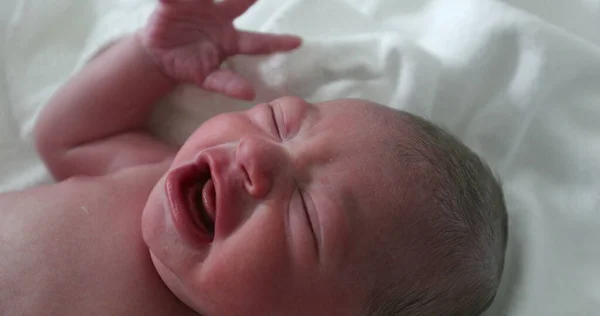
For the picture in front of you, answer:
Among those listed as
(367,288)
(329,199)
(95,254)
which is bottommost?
(95,254)

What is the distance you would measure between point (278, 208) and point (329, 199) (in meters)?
0.08

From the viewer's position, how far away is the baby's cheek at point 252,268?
0.82 metres

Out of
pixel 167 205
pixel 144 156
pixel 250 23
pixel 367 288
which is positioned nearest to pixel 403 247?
pixel 367 288

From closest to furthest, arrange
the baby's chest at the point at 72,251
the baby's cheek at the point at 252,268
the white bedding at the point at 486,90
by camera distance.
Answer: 1. the baby's cheek at the point at 252,268
2. the baby's chest at the point at 72,251
3. the white bedding at the point at 486,90

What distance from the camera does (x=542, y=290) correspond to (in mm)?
1079

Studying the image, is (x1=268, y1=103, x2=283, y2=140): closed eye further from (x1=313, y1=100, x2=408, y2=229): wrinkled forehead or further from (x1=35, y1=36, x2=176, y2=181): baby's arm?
(x1=35, y1=36, x2=176, y2=181): baby's arm

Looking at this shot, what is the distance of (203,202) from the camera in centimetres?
88

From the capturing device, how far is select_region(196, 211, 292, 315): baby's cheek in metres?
0.82

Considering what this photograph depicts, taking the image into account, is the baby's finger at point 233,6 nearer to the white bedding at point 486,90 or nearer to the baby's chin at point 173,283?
the white bedding at point 486,90

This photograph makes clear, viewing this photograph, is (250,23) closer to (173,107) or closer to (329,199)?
(173,107)

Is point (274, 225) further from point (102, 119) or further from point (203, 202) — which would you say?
point (102, 119)

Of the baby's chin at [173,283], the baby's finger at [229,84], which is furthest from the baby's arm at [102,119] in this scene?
the baby's chin at [173,283]

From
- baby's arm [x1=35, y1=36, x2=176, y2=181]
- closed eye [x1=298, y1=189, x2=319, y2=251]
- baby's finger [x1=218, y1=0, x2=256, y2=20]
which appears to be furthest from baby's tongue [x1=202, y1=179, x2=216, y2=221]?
baby's finger [x1=218, y1=0, x2=256, y2=20]

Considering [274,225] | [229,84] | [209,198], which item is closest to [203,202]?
[209,198]
